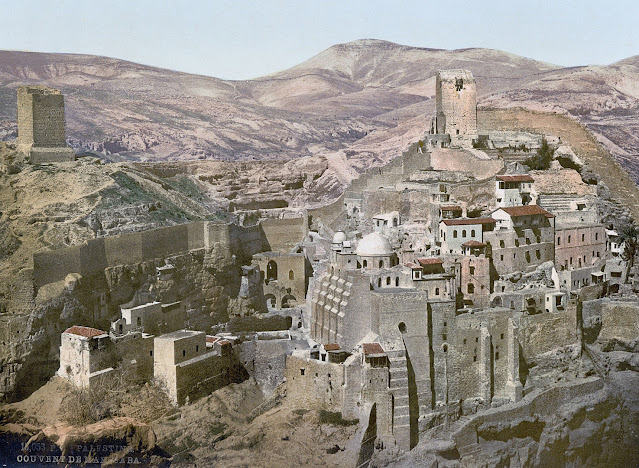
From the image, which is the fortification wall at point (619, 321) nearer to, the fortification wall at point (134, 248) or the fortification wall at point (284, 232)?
the fortification wall at point (284, 232)

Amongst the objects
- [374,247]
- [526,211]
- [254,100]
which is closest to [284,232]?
[254,100]

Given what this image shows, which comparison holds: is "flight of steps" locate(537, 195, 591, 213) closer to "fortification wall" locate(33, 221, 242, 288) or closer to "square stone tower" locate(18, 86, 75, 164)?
"fortification wall" locate(33, 221, 242, 288)

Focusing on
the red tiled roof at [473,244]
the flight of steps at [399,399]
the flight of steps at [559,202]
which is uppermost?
the flight of steps at [559,202]

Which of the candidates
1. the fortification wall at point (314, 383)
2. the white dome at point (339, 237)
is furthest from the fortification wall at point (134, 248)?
the fortification wall at point (314, 383)

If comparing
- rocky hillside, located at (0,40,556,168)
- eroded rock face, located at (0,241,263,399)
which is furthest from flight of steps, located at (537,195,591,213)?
eroded rock face, located at (0,241,263,399)

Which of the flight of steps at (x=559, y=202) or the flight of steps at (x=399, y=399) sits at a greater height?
the flight of steps at (x=559, y=202)

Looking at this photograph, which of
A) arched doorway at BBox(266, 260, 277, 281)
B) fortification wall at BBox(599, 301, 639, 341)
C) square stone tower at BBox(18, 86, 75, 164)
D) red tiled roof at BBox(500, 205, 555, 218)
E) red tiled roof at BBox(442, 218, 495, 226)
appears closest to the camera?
square stone tower at BBox(18, 86, 75, 164)

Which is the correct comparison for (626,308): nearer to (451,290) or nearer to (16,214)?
(451,290)
